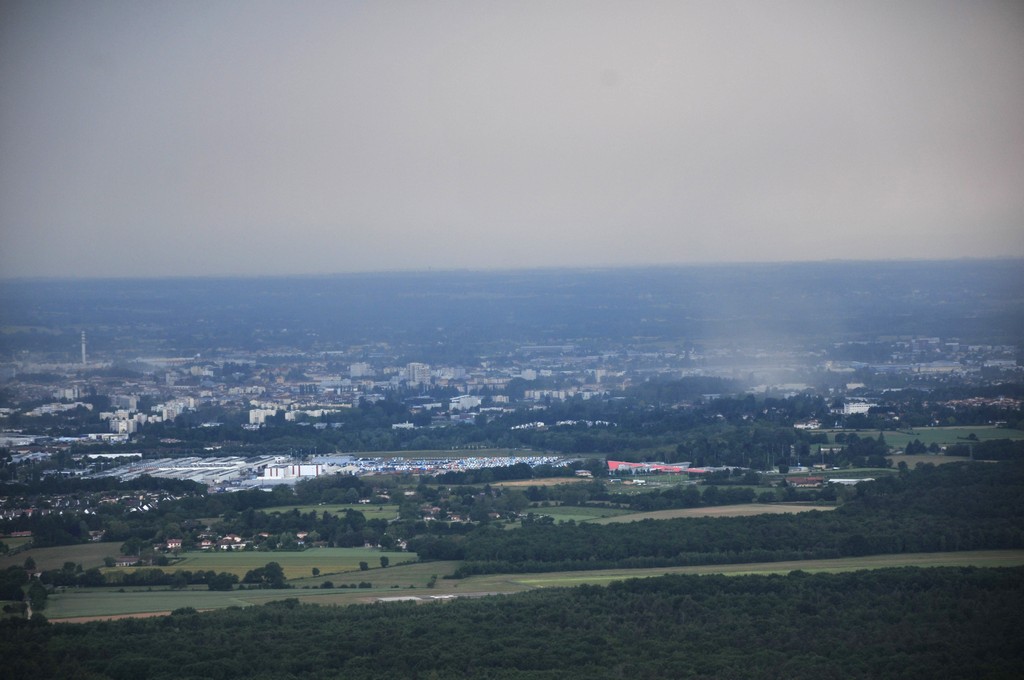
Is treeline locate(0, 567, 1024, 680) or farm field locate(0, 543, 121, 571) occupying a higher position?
treeline locate(0, 567, 1024, 680)

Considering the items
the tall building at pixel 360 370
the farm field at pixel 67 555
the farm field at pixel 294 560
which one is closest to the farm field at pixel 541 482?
the farm field at pixel 294 560

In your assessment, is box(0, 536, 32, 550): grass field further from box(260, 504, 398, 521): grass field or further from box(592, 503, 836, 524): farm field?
box(592, 503, 836, 524): farm field

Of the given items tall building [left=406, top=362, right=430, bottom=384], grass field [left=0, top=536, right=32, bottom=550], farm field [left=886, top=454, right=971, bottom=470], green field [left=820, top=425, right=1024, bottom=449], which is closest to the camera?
grass field [left=0, top=536, right=32, bottom=550]

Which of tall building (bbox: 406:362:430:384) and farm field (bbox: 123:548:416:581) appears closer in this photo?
farm field (bbox: 123:548:416:581)

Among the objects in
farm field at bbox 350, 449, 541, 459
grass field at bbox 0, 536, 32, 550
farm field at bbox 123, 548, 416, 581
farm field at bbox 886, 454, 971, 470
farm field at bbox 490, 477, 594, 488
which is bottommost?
farm field at bbox 350, 449, 541, 459

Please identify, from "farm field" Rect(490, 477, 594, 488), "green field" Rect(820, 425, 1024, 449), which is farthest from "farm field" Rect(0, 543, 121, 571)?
"green field" Rect(820, 425, 1024, 449)

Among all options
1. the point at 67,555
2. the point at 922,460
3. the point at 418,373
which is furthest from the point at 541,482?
the point at 418,373

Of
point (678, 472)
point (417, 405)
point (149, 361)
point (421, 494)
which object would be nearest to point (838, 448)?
point (678, 472)

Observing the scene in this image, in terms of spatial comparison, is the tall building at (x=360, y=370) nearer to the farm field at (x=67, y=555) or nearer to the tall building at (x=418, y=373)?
the tall building at (x=418, y=373)
